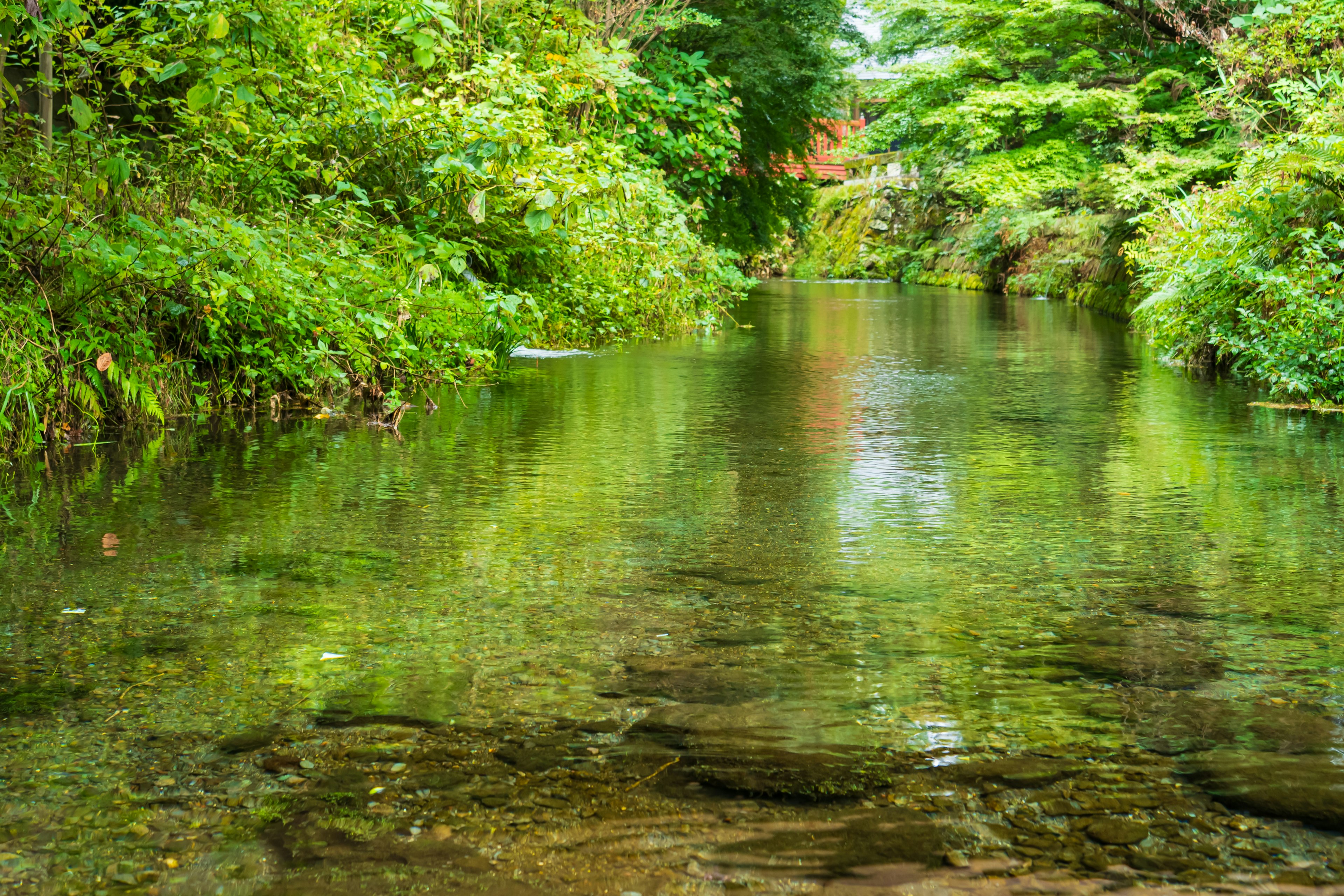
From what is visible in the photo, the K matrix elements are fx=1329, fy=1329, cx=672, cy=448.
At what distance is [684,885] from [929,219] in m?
47.5

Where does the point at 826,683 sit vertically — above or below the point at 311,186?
below

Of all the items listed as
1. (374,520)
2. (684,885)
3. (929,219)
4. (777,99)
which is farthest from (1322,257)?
(929,219)

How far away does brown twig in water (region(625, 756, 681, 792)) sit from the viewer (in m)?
2.66

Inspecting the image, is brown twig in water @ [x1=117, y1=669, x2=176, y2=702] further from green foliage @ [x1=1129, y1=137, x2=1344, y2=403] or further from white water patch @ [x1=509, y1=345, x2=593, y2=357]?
white water patch @ [x1=509, y1=345, x2=593, y2=357]

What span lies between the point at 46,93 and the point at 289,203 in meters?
2.35

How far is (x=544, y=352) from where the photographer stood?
13.1 meters

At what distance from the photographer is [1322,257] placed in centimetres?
958

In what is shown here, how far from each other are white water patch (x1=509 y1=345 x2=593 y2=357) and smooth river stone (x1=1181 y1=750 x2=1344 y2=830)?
33.4 feet

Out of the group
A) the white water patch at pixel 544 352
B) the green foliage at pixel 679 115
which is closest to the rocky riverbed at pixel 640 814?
the white water patch at pixel 544 352

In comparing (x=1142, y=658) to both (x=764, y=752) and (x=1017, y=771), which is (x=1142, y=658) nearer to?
(x=1017, y=771)

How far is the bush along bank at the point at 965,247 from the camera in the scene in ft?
89.7

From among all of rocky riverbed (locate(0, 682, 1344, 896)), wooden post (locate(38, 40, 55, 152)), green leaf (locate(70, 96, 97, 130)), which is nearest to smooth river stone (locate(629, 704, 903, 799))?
rocky riverbed (locate(0, 682, 1344, 896))

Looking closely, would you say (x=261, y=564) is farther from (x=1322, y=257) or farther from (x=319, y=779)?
(x=1322, y=257)

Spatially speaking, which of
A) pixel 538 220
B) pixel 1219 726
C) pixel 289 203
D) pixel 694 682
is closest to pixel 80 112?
pixel 538 220
